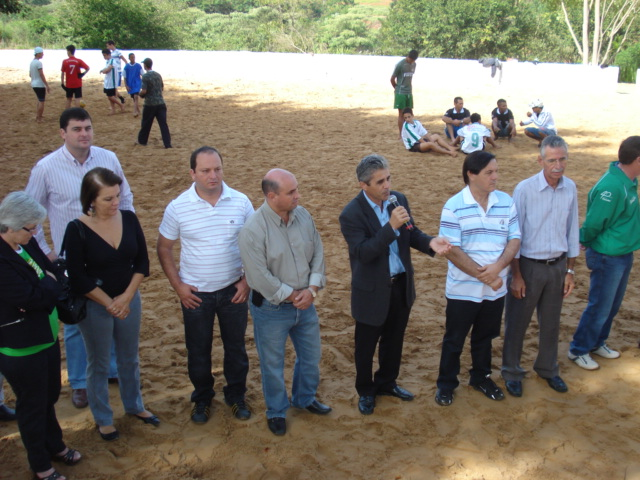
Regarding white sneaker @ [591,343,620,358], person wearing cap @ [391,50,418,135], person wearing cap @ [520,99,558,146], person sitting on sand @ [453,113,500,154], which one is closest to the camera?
white sneaker @ [591,343,620,358]

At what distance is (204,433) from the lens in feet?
13.0

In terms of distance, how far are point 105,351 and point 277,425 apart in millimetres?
1233

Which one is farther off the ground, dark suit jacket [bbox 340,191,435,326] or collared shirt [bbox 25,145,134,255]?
collared shirt [bbox 25,145,134,255]

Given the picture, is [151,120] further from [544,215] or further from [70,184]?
[544,215]

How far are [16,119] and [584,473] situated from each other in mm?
15019

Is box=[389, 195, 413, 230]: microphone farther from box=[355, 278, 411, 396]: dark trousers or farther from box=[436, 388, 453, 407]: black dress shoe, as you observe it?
box=[436, 388, 453, 407]: black dress shoe

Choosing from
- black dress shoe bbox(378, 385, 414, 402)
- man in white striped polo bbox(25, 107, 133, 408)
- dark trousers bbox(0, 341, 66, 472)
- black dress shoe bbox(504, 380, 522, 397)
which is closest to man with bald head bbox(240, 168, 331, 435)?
black dress shoe bbox(378, 385, 414, 402)

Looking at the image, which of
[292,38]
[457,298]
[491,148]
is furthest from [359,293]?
[292,38]

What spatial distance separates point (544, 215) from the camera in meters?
4.21

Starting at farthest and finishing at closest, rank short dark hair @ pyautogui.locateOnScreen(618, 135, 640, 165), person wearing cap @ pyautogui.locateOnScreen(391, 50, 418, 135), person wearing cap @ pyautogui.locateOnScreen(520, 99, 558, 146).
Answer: person wearing cap @ pyautogui.locateOnScreen(391, 50, 418, 135) < person wearing cap @ pyautogui.locateOnScreen(520, 99, 558, 146) < short dark hair @ pyautogui.locateOnScreen(618, 135, 640, 165)

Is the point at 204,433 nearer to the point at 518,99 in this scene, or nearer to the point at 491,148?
the point at 491,148

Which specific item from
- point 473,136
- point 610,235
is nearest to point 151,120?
point 473,136

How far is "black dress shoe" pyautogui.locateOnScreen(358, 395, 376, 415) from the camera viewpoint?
420 centimetres

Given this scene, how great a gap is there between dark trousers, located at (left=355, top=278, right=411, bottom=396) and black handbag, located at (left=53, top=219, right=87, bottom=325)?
1.81 metres
